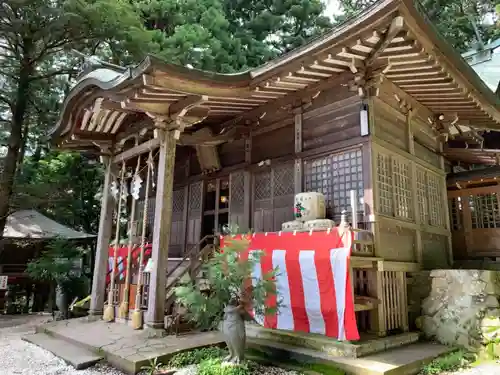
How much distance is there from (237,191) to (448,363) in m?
5.64

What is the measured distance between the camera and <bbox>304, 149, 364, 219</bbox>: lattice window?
7.08 metres

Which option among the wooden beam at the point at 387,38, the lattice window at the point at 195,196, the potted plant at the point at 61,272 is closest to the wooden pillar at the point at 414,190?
the wooden beam at the point at 387,38

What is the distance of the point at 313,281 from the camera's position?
6062 mm

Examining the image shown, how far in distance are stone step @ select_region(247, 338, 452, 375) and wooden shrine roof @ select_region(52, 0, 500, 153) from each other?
4.53 m

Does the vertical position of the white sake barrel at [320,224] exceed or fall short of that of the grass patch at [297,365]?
it exceeds it

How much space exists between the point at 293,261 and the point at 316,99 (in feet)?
11.7

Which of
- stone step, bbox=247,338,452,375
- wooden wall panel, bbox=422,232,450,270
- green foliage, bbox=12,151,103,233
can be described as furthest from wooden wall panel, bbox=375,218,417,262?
green foliage, bbox=12,151,103,233

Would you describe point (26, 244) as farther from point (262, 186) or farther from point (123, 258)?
point (262, 186)

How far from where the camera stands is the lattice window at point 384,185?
6961mm

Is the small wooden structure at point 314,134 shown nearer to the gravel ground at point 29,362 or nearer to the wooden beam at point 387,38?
the wooden beam at point 387,38

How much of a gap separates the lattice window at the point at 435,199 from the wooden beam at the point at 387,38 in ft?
12.3

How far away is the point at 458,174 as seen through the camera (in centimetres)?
1009

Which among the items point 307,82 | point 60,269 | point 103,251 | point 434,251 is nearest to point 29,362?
point 103,251

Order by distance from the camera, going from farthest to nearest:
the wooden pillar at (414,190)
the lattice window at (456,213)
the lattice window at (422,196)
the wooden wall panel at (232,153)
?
the lattice window at (456,213) < the wooden wall panel at (232,153) < the lattice window at (422,196) < the wooden pillar at (414,190)
